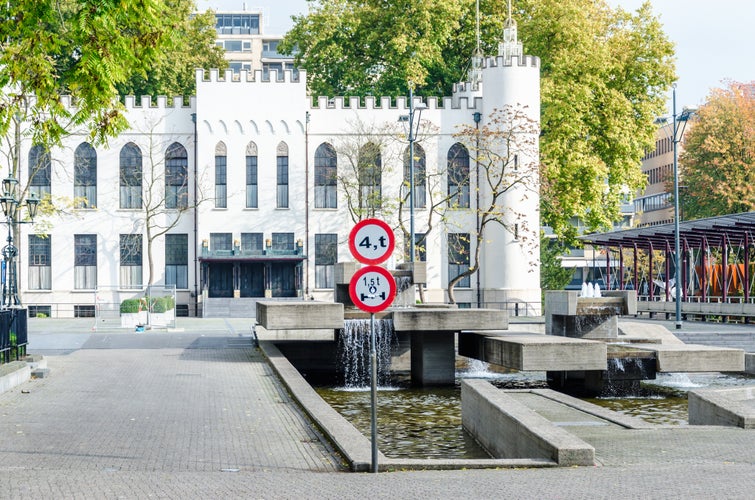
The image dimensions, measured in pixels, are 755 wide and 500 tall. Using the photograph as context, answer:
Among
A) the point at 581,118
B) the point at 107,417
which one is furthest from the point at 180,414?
the point at 581,118

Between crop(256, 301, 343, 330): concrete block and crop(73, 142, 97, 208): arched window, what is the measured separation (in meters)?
33.7

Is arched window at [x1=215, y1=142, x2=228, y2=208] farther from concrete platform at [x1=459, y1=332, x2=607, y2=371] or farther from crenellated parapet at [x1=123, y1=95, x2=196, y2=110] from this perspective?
concrete platform at [x1=459, y1=332, x2=607, y2=371]

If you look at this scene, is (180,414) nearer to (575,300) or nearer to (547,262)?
(575,300)

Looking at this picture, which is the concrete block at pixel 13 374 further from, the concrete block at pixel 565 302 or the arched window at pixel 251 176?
the arched window at pixel 251 176

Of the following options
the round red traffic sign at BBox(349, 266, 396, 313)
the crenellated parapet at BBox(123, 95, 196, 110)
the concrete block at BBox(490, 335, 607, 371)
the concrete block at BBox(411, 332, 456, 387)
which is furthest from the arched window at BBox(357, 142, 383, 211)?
the round red traffic sign at BBox(349, 266, 396, 313)

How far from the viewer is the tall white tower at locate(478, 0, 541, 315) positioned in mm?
54219

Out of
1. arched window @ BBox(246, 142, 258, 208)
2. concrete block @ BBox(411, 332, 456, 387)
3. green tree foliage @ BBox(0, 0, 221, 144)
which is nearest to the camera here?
green tree foliage @ BBox(0, 0, 221, 144)

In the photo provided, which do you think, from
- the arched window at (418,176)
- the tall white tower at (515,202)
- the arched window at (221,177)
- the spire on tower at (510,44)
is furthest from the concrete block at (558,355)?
the arched window at (221,177)

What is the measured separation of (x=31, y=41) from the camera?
45.5 ft

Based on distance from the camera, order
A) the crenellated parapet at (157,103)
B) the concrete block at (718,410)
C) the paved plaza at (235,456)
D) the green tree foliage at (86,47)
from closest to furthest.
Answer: the paved plaza at (235,456) → the green tree foliage at (86,47) → the concrete block at (718,410) → the crenellated parapet at (157,103)

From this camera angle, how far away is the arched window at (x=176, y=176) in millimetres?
56250

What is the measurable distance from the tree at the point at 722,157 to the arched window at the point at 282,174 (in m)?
23.2

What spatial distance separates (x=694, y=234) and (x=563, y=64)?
39.2ft

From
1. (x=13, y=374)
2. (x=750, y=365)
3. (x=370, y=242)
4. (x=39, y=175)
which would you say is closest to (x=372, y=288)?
(x=370, y=242)
